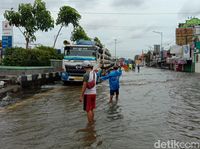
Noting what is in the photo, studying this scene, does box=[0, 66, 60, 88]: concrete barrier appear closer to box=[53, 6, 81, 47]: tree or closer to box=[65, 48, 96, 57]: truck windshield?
box=[65, 48, 96, 57]: truck windshield

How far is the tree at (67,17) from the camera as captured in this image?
1743 inches

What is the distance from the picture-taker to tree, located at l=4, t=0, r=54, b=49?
1468 inches

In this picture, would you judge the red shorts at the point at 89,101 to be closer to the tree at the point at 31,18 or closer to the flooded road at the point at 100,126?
the flooded road at the point at 100,126

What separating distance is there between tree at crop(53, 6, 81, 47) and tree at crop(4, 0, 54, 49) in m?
6.49

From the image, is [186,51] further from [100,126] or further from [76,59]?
[100,126]

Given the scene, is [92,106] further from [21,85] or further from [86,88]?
[21,85]

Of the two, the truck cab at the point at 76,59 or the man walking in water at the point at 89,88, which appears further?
the truck cab at the point at 76,59

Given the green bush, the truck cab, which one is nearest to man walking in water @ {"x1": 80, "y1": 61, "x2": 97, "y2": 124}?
the truck cab

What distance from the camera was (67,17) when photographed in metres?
44.8

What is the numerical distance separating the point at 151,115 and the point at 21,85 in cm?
1320

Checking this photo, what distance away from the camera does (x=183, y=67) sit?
94.3m

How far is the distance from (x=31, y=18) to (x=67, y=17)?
7.94 m

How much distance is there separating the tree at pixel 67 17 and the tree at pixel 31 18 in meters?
6.49

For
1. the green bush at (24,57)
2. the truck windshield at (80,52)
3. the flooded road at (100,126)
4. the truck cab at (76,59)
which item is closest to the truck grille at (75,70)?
the truck cab at (76,59)
